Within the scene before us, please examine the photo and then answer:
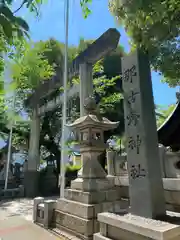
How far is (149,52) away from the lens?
14.3 feet

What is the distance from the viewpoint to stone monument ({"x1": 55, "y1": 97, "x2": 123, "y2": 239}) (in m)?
5.42

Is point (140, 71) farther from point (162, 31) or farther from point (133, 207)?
point (133, 207)

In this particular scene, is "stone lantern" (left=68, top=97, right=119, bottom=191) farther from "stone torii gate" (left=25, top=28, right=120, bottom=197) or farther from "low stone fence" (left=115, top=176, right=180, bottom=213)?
"stone torii gate" (left=25, top=28, right=120, bottom=197)

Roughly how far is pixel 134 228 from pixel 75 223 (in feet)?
8.76

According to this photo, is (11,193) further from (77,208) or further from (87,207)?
(87,207)

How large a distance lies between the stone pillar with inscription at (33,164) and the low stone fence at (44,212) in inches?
300

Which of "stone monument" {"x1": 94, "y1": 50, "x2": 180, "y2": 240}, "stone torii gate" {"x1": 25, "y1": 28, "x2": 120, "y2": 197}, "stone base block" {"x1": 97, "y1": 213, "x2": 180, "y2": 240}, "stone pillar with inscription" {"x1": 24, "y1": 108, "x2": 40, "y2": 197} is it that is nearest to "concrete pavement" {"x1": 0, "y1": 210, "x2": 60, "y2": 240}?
"stone base block" {"x1": 97, "y1": 213, "x2": 180, "y2": 240}

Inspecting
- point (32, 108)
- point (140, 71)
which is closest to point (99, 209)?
point (140, 71)

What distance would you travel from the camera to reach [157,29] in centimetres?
380

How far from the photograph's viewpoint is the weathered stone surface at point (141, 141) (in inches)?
153

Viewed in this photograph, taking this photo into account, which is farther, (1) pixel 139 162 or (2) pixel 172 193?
(2) pixel 172 193

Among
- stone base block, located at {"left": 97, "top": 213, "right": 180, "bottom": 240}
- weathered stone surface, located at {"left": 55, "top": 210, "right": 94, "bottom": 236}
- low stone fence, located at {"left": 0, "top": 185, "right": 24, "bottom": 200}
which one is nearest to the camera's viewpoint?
stone base block, located at {"left": 97, "top": 213, "right": 180, "bottom": 240}

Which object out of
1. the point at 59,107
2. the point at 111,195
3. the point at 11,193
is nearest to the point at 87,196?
the point at 111,195

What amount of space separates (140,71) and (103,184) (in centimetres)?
327
